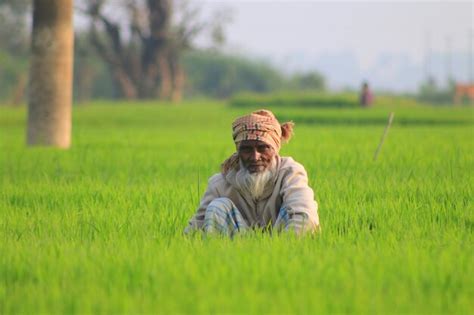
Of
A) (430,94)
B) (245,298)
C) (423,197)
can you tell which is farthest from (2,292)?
(430,94)

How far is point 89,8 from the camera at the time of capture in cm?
4750

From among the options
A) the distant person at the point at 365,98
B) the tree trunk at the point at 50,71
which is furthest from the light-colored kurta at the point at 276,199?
the distant person at the point at 365,98

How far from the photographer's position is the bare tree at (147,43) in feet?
158

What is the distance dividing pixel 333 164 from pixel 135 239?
5572 mm

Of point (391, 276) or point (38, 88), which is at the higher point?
point (38, 88)

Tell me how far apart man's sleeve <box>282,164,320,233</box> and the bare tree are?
42572 millimetres

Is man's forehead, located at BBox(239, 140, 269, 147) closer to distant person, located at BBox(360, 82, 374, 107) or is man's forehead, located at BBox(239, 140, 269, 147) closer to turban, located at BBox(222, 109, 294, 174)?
turban, located at BBox(222, 109, 294, 174)

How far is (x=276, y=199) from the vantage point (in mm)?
5816

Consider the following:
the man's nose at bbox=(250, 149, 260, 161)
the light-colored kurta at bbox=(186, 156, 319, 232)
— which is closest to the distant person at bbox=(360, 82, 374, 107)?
the light-colored kurta at bbox=(186, 156, 319, 232)

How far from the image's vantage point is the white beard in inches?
224

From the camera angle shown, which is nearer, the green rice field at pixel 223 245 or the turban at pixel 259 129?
the green rice field at pixel 223 245

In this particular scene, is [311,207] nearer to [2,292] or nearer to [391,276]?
[391,276]

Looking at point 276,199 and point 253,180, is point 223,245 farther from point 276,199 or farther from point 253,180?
point 276,199

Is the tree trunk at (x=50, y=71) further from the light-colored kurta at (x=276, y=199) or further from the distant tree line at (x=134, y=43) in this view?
the distant tree line at (x=134, y=43)
